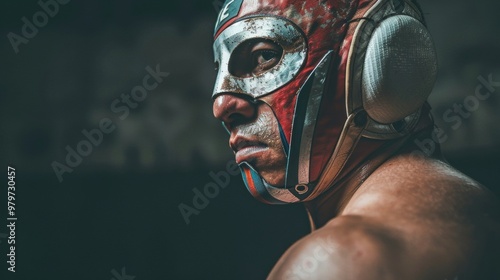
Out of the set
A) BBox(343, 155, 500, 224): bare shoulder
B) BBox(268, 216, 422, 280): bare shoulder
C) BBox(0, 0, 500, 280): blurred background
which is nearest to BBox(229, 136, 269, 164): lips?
BBox(343, 155, 500, 224): bare shoulder

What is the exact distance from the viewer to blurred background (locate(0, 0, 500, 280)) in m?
2.85

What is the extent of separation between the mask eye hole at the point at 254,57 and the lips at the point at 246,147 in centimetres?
17

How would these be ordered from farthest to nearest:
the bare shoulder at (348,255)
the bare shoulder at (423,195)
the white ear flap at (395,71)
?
1. the white ear flap at (395,71)
2. the bare shoulder at (423,195)
3. the bare shoulder at (348,255)

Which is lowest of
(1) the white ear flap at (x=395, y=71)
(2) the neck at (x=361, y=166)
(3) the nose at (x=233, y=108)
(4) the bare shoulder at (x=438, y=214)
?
(4) the bare shoulder at (x=438, y=214)

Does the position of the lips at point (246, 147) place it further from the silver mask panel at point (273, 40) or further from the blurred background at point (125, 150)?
the blurred background at point (125, 150)

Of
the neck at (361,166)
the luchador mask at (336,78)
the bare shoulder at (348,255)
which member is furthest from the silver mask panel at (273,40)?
the bare shoulder at (348,255)

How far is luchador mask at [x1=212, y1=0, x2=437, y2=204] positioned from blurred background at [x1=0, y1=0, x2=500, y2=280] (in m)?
1.28

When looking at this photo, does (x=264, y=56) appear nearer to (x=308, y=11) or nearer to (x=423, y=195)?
(x=308, y=11)

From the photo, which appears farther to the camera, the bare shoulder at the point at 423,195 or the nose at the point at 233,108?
the nose at the point at 233,108

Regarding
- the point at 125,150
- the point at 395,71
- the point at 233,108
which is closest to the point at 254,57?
the point at 233,108

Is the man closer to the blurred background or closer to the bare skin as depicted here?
the bare skin

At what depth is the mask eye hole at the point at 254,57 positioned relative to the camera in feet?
5.13

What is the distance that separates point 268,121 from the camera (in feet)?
5.10

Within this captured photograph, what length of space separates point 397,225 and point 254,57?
2.04ft
